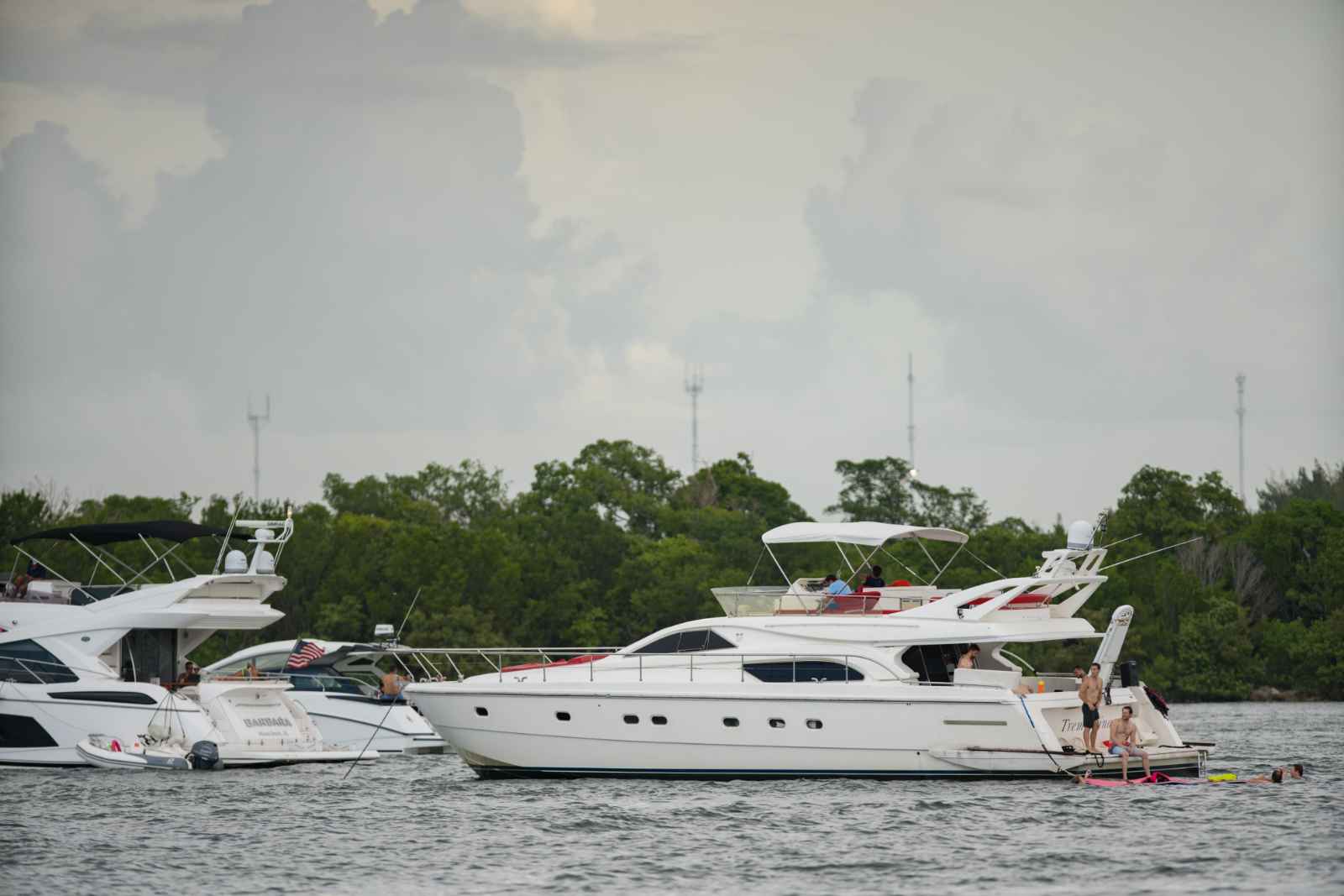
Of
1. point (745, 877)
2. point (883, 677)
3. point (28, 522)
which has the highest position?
point (28, 522)

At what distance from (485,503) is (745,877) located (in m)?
84.0

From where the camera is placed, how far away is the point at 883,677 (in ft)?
89.6

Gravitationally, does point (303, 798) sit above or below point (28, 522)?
below

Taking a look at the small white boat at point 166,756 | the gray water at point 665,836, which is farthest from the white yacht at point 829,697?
the small white boat at point 166,756

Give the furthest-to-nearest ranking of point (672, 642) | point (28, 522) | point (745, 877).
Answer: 1. point (28, 522)
2. point (672, 642)
3. point (745, 877)

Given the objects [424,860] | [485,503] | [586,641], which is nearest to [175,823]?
[424,860]

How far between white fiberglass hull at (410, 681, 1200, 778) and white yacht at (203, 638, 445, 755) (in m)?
8.27

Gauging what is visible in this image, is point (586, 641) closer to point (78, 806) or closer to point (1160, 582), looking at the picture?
point (1160, 582)

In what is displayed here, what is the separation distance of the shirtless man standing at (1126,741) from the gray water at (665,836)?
0.38 metres

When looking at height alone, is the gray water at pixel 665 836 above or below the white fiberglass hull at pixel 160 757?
below

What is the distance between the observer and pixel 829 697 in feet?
88.3

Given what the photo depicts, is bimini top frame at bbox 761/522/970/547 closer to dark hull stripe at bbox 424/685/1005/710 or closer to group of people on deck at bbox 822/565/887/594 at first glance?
group of people on deck at bbox 822/565/887/594

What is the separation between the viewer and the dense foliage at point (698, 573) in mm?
70375

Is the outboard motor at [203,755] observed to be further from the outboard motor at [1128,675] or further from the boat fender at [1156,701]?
the boat fender at [1156,701]
